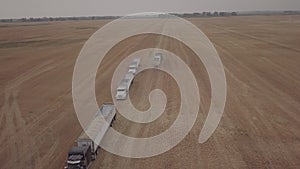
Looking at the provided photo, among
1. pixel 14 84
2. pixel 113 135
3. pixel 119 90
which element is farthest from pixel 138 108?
pixel 14 84

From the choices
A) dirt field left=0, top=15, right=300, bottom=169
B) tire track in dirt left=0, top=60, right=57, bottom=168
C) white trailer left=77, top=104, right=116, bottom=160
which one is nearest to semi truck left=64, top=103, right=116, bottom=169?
white trailer left=77, top=104, right=116, bottom=160

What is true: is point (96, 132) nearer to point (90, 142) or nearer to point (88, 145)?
point (90, 142)

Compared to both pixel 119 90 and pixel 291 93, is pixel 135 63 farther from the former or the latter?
pixel 291 93

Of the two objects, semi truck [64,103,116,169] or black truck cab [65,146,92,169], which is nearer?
black truck cab [65,146,92,169]

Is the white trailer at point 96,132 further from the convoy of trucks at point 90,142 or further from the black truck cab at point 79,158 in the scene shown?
the black truck cab at point 79,158

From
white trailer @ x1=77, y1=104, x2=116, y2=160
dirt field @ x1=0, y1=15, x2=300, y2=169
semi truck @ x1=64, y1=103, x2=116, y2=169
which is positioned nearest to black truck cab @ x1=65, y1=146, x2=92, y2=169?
semi truck @ x1=64, y1=103, x2=116, y2=169

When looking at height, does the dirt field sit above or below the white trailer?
below

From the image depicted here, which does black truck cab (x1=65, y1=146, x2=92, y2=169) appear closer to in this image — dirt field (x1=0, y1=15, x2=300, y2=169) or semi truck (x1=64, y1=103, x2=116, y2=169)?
semi truck (x1=64, y1=103, x2=116, y2=169)

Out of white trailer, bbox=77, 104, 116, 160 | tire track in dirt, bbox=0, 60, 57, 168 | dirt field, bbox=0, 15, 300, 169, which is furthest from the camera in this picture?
tire track in dirt, bbox=0, 60, 57, 168

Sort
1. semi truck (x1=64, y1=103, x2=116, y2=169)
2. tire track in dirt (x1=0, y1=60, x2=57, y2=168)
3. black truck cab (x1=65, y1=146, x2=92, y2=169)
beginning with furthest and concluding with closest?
tire track in dirt (x1=0, y1=60, x2=57, y2=168)
semi truck (x1=64, y1=103, x2=116, y2=169)
black truck cab (x1=65, y1=146, x2=92, y2=169)
